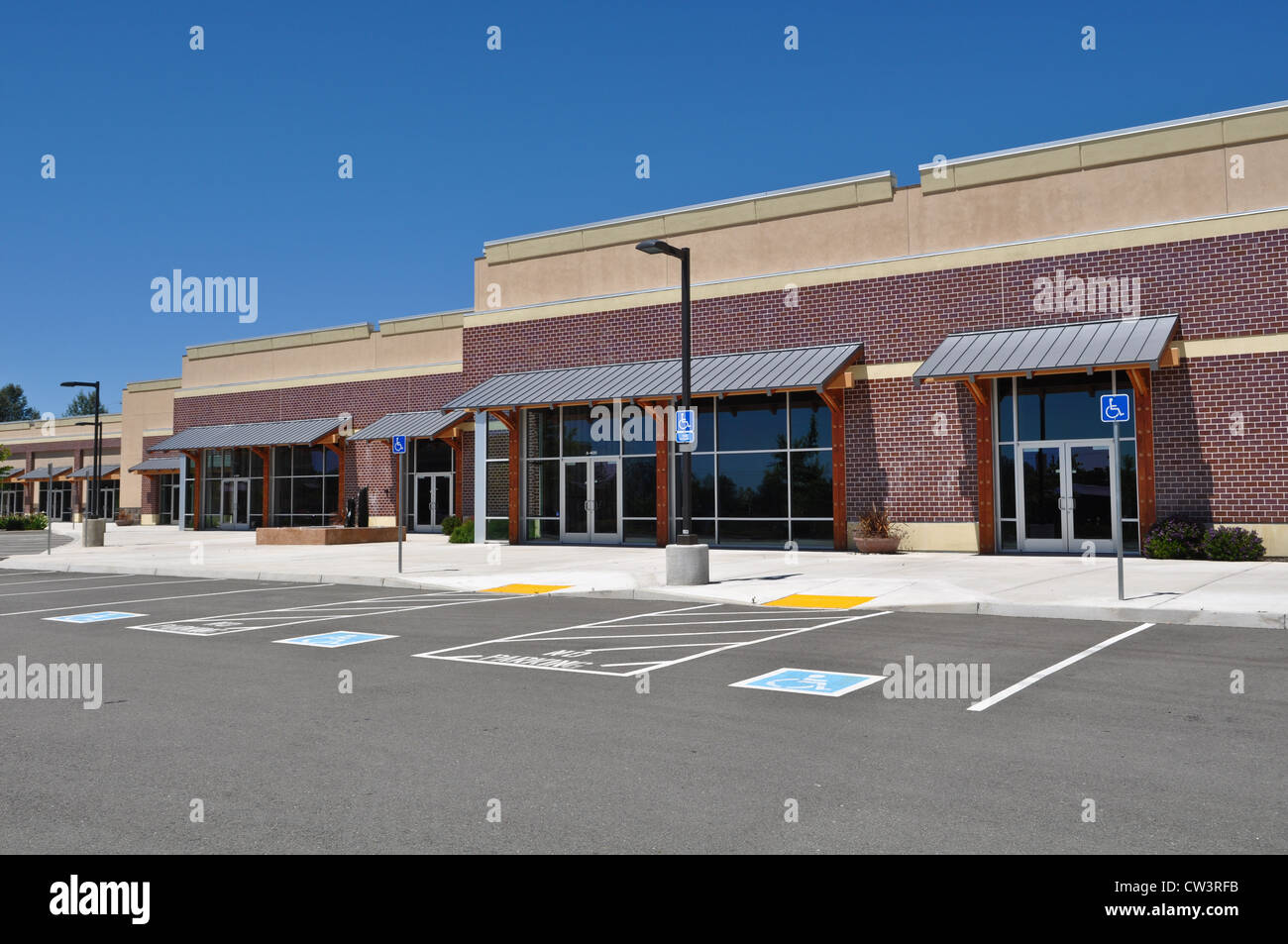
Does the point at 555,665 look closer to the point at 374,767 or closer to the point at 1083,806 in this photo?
the point at 374,767

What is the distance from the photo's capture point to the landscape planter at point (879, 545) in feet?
75.9

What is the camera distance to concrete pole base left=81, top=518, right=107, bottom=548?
3068 cm

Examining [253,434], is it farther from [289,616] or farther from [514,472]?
[289,616]

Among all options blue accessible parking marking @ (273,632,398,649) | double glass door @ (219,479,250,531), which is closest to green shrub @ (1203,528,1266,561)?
blue accessible parking marking @ (273,632,398,649)

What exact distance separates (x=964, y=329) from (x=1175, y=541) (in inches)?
259

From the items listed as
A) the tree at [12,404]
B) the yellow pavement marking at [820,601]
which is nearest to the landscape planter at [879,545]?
the yellow pavement marking at [820,601]

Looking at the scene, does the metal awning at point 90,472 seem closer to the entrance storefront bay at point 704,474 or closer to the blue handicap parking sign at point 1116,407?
the entrance storefront bay at point 704,474

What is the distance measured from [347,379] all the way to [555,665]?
32.9m

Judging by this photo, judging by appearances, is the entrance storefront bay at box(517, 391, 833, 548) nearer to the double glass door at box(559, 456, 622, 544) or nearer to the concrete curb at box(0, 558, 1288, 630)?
the double glass door at box(559, 456, 622, 544)

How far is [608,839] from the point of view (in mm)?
4316

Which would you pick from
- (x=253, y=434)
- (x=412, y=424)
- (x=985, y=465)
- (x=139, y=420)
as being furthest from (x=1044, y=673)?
(x=139, y=420)

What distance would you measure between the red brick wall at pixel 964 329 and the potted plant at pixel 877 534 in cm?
30
